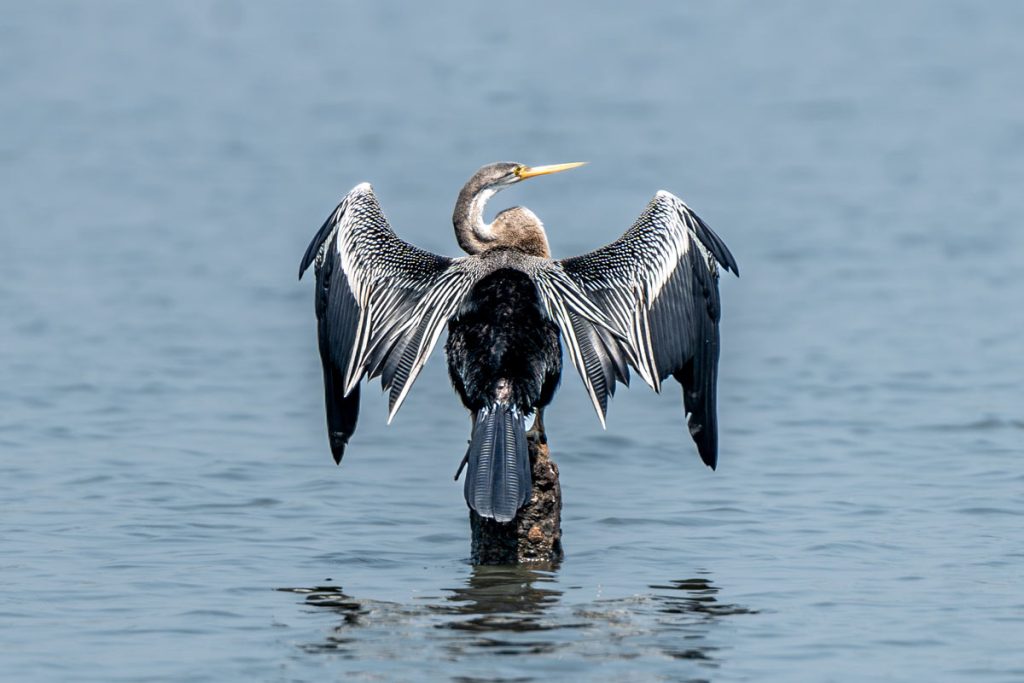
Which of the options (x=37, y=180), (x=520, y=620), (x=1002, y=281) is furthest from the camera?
(x=37, y=180)

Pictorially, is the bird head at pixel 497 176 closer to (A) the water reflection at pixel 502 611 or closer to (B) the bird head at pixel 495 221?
(B) the bird head at pixel 495 221

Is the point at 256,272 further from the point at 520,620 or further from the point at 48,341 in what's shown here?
the point at 520,620

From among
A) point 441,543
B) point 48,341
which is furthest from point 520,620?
point 48,341

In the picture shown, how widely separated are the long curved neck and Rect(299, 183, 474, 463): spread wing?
284 millimetres

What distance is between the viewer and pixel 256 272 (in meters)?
16.0

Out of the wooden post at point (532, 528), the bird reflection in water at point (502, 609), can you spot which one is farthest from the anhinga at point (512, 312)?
the bird reflection in water at point (502, 609)

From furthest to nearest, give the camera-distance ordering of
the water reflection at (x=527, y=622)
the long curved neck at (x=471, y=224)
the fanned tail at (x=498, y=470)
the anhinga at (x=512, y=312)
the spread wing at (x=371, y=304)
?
1. the long curved neck at (x=471, y=224)
2. the spread wing at (x=371, y=304)
3. the anhinga at (x=512, y=312)
4. the fanned tail at (x=498, y=470)
5. the water reflection at (x=527, y=622)

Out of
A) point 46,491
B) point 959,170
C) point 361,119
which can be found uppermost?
point 361,119

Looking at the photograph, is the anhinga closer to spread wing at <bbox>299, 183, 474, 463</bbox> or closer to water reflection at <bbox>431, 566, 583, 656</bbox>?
spread wing at <bbox>299, 183, 474, 463</bbox>

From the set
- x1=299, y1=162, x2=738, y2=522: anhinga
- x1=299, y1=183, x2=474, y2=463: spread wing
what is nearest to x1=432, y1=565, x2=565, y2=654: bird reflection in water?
x1=299, y1=162, x2=738, y2=522: anhinga

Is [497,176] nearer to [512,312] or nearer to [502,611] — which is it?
[512,312]

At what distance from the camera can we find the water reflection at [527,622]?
7.20 meters

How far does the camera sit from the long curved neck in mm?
9195

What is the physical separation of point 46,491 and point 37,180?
10427mm
